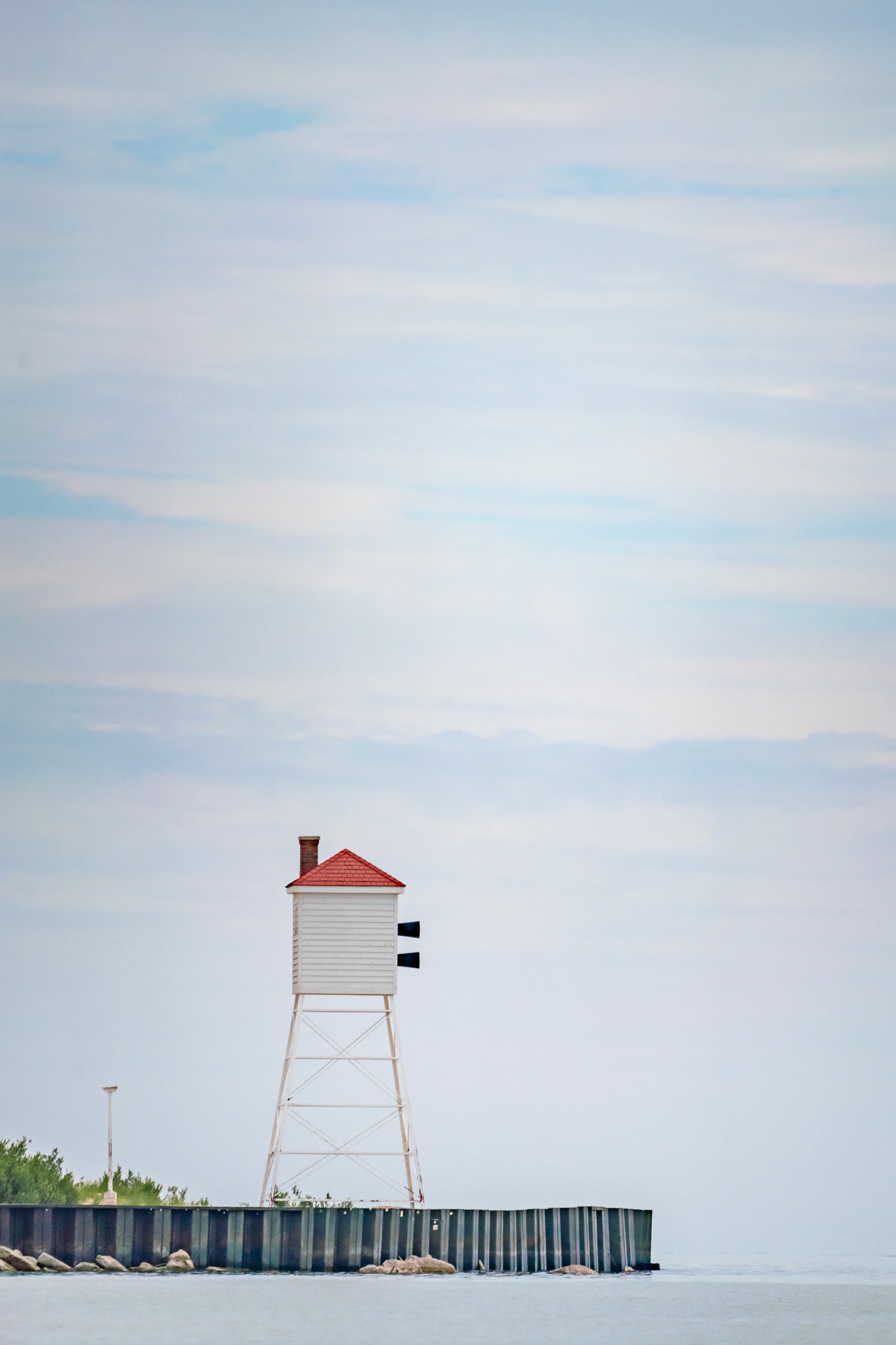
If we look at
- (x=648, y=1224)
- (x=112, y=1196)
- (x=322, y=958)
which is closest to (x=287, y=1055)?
(x=322, y=958)

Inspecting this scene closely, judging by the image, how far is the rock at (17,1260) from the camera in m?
48.5

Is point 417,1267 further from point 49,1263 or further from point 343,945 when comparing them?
point 49,1263

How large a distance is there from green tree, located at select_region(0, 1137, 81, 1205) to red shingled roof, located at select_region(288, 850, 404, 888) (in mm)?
17060

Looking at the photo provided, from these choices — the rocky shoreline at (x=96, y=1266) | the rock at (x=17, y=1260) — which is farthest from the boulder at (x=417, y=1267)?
the rock at (x=17, y=1260)

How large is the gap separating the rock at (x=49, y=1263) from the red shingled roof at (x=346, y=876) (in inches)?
433

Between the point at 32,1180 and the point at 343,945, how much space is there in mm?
18269

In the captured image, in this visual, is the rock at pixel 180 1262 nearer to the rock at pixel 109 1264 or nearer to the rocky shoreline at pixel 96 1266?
the rocky shoreline at pixel 96 1266

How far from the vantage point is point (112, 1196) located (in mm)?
54938

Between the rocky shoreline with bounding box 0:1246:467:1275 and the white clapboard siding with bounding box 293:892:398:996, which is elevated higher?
the white clapboard siding with bounding box 293:892:398:996

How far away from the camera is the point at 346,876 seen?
51406 mm

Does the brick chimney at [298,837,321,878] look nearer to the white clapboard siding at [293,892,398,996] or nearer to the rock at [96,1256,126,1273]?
the white clapboard siding at [293,892,398,996]

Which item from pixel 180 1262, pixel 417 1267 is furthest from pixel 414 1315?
pixel 180 1262

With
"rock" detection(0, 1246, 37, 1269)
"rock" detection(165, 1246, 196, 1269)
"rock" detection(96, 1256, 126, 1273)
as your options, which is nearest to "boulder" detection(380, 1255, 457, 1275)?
"rock" detection(165, 1246, 196, 1269)

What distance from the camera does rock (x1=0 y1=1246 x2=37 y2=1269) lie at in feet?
159
